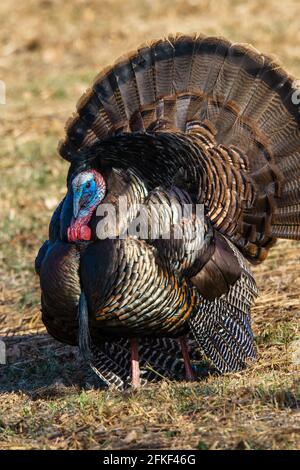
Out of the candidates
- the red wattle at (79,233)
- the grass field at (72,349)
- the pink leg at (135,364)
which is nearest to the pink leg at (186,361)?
the grass field at (72,349)

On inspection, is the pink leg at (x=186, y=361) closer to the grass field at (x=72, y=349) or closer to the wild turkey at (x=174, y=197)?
the wild turkey at (x=174, y=197)

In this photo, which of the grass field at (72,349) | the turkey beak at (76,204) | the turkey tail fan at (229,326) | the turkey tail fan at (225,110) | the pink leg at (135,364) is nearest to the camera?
the grass field at (72,349)

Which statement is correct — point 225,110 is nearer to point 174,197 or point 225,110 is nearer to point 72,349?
point 174,197

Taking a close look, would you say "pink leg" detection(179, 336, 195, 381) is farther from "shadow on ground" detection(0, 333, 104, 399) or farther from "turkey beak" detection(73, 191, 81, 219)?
"turkey beak" detection(73, 191, 81, 219)

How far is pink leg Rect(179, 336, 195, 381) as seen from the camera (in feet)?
19.6

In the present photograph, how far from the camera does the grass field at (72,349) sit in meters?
4.81

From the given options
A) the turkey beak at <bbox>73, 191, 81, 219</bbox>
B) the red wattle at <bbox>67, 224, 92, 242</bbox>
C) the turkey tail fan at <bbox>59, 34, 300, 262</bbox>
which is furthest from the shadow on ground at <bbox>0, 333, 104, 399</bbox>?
the turkey tail fan at <bbox>59, 34, 300, 262</bbox>

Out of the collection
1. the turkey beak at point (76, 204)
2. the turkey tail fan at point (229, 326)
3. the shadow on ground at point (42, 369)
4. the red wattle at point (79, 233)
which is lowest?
the shadow on ground at point (42, 369)

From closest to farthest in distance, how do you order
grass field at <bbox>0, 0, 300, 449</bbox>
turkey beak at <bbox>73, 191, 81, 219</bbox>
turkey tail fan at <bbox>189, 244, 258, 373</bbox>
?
grass field at <bbox>0, 0, 300, 449</bbox> → turkey beak at <bbox>73, 191, 81, 219</bbox> → turkey tail fan at <bbox>189, 244, 258, 373</bbox>

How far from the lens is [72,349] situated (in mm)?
6766

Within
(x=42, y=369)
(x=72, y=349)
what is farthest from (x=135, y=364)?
(x=72, y=349)

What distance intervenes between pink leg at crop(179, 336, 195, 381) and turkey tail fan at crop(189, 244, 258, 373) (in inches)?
10.2

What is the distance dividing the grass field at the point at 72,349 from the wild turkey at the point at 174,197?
371 mm
